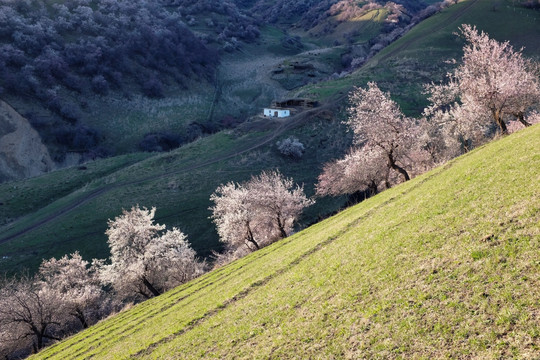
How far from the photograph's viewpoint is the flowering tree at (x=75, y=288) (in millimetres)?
41969

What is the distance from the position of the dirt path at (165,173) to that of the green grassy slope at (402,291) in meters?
44.7

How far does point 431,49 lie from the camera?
112438 millimetres

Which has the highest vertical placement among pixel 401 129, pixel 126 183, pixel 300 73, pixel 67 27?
pixel 67 27

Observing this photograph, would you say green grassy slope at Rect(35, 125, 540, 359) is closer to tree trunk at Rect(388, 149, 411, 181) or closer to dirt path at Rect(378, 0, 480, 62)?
tree trunk at Rect(388, 149, 411, 181)

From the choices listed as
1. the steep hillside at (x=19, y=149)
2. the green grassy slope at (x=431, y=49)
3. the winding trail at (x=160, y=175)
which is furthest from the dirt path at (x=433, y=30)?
the steep hillside at (x=19, y=149)

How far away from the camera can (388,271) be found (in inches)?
621

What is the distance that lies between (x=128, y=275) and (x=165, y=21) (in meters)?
140

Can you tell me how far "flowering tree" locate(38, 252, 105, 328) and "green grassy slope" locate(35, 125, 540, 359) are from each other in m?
17.4

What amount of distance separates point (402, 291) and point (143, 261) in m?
37.8

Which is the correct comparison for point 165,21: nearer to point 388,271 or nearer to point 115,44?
point 115,44

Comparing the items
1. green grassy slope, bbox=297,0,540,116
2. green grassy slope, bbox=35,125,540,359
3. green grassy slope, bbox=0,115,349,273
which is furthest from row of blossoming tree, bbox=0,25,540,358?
green grassy slope, bbox=297,0,540,116

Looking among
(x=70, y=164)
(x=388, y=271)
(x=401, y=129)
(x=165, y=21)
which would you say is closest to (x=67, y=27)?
(x=165, y=21)

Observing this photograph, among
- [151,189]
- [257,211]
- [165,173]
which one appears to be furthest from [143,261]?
[165,173]

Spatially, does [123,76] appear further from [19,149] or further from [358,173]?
[358,173]
